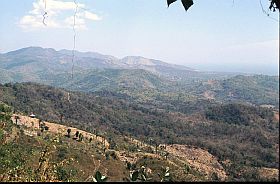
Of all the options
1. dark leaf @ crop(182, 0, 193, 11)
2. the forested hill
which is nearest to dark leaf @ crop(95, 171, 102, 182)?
dark leaf @ crop(182, 0, 193, 11)

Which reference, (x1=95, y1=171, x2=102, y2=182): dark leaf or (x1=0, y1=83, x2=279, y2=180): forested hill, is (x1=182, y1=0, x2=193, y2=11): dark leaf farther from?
(x1=0, y1=83, x2=279, y2=180): forested hill

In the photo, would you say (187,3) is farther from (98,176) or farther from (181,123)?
(181,123)

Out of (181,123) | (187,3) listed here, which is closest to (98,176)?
(187,3)

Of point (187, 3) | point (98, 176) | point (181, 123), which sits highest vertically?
point (187, 3)

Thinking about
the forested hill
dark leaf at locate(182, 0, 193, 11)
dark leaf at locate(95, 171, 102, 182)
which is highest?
dark leaf at locate(182, 0, 193, 11)

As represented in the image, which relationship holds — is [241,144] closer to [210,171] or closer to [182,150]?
[182,150]

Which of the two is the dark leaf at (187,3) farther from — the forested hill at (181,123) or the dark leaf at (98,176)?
the forested hill at (181,123)

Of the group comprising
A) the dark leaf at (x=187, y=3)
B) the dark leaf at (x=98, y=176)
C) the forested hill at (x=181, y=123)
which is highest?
Result: the dark leaf at (x=187, y=3)

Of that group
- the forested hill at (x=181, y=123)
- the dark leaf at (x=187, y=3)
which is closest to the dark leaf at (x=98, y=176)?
the dark leaf at (x=187, y=3)

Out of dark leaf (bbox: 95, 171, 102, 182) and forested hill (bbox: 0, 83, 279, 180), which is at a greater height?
dark leaf (bbox: 95, 171, 102, 182)
